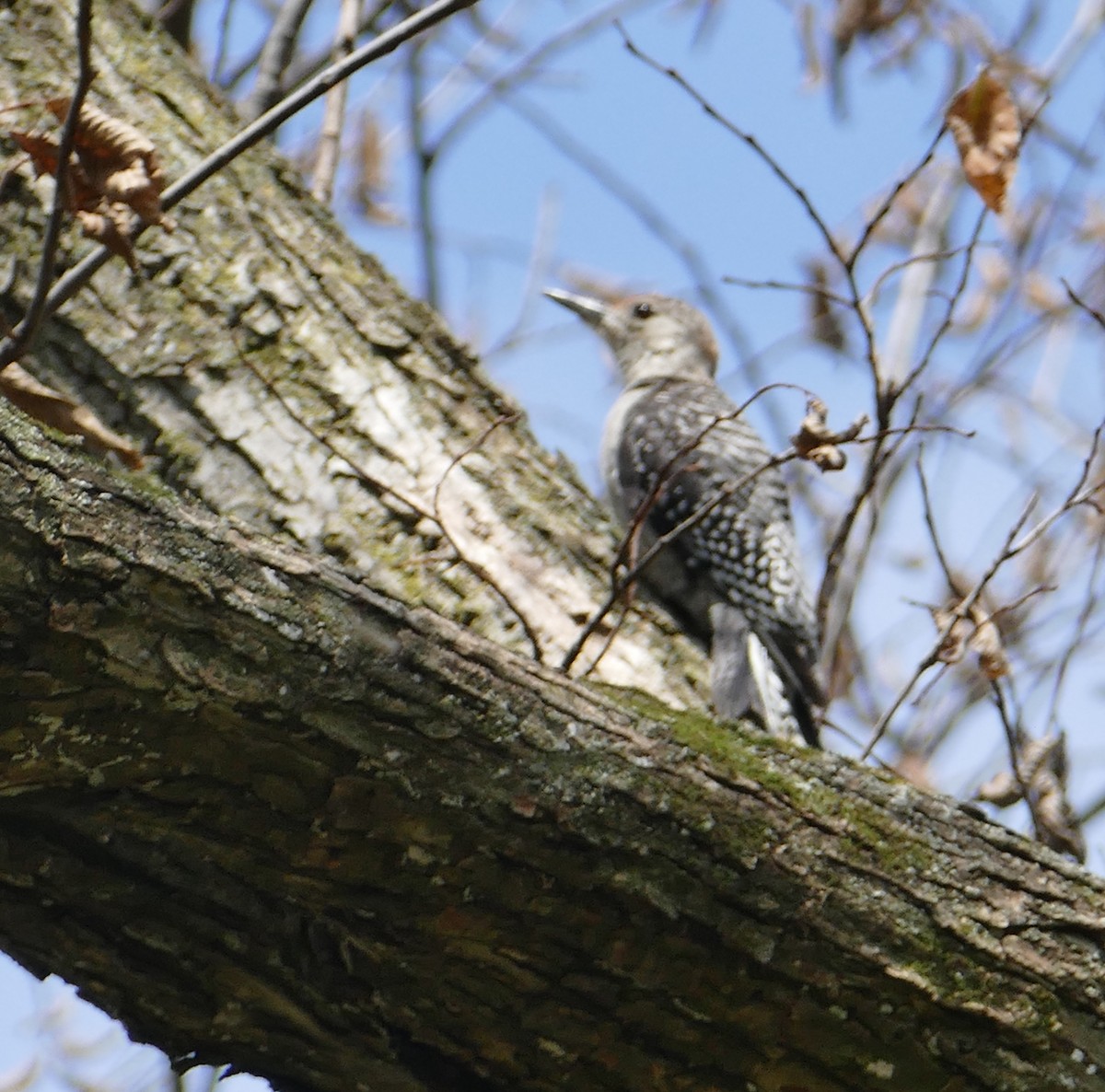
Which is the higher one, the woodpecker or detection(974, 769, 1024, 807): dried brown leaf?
the woodpecker

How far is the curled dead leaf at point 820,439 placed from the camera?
2643 mm

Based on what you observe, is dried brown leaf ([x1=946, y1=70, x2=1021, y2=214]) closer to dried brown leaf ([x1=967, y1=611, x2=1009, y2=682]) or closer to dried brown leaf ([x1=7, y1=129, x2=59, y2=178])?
dried brown leaf ([x1=967, y1=611, x2=1009, y2=682])

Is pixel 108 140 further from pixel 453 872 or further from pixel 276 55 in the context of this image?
pixel 276 55

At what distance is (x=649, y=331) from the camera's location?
6262mm

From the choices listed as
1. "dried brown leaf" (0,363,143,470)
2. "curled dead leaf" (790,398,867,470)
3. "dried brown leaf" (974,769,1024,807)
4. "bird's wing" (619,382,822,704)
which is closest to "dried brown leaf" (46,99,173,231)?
"dried brown leaf" (0,363,143,470)

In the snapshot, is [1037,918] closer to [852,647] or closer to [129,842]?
[129,842]

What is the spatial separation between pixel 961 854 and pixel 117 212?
1671 mm

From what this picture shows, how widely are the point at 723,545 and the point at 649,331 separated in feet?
5.64

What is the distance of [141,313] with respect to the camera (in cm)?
349

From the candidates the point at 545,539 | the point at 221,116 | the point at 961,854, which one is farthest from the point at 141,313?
the point at 961,854

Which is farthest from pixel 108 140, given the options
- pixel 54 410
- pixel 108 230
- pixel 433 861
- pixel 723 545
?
pixel 723 545

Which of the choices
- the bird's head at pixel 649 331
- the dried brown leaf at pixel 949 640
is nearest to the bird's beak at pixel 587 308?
the bird's head at pixel 649 331

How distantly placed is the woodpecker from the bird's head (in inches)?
4.2

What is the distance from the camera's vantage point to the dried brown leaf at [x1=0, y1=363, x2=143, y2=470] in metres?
2.62
